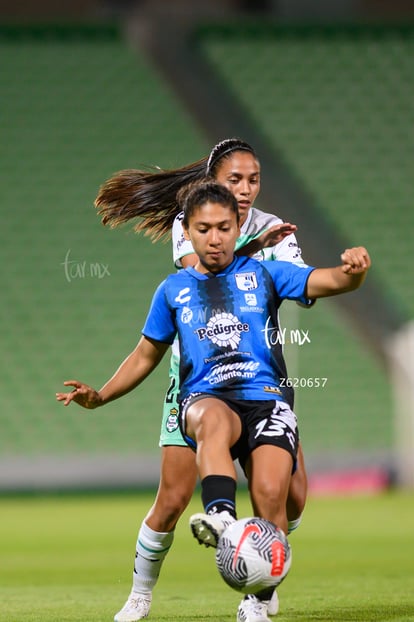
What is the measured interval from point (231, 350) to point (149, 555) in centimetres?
114

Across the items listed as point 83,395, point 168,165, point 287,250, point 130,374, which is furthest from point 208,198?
point 168,165

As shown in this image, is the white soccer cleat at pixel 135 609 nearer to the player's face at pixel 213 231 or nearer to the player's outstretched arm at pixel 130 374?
the player's outstretched arm at pixel 130 374

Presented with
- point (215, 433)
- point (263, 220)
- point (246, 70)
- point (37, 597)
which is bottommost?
point (37, 597)

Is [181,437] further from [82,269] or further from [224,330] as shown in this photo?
[82,269]

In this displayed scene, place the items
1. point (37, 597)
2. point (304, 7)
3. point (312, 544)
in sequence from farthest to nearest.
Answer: point (304, 7)
point (312, 544)
point (37, 597)

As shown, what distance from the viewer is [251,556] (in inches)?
143

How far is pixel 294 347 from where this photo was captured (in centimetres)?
1341

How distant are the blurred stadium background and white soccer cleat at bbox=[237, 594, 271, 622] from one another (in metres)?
8.26

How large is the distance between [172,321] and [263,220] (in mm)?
841

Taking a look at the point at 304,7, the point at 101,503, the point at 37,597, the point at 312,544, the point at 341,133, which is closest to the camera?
the point at 37,597

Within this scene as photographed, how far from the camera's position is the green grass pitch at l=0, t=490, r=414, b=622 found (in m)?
4.78

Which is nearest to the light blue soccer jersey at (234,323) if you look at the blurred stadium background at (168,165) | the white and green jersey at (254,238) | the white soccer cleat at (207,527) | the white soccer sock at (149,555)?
the white and green jersey at (254,238)

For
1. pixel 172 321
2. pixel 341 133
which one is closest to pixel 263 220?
pixel 172 321

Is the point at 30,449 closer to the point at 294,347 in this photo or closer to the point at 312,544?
the point at 294,347
